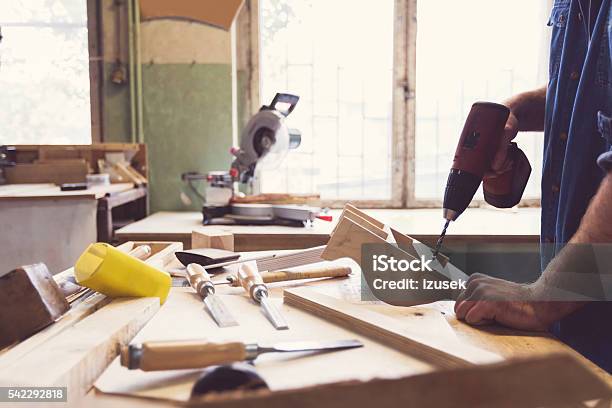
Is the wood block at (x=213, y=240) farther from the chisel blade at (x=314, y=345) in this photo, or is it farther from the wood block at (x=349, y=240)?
the chisel blade at (x=314, y=345)

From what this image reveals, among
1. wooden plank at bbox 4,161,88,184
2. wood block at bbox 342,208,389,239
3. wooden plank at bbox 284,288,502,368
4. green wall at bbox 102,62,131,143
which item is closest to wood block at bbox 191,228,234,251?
wood block at bbox 342,208,389,239

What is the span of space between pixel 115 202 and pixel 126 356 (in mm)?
2360

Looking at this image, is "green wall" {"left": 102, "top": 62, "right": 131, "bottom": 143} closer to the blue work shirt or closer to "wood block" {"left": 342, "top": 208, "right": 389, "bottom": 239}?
"wood block" {"left": 342, "top": 208, "right": 389, "bottom": 239}

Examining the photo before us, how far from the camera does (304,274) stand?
4.64 ft

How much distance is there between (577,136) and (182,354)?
0.97 metres

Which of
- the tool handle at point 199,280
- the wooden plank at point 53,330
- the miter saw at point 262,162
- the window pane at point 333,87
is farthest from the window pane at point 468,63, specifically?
the wooden plank at point 53,330

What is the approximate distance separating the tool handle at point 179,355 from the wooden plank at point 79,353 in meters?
0.08

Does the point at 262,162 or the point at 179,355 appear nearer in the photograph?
the point at 179,355

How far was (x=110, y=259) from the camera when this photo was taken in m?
1.08

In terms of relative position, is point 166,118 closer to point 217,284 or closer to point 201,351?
point 217,284

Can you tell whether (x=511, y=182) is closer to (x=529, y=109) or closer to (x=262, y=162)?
(x=529, y=109)

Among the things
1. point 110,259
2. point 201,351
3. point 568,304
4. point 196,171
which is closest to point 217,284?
point 110,259

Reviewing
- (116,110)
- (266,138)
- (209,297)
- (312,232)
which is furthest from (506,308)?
(116,110)

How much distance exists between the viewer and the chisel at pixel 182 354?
69 centimetres
